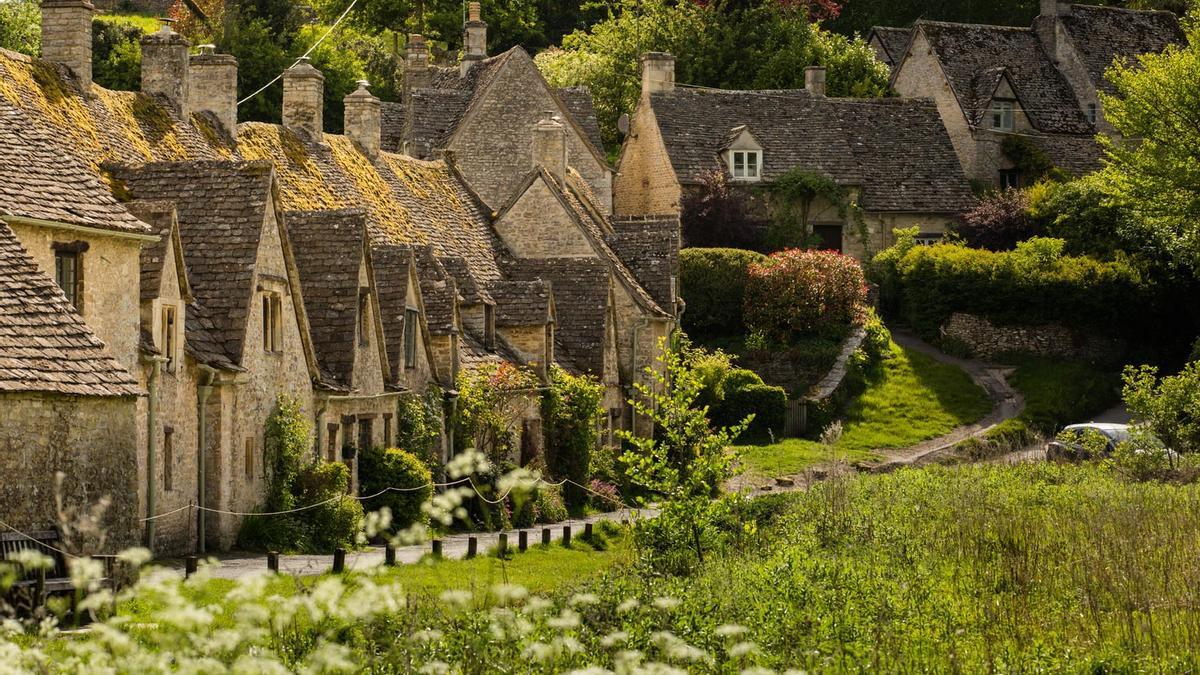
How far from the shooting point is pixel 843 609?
2488 cm

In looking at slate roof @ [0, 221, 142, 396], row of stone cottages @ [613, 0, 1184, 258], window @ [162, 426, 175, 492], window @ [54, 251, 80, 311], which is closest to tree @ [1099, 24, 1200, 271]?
row of stone cottages @ [613, 0, 1184, 258]

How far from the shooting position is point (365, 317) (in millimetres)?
41656

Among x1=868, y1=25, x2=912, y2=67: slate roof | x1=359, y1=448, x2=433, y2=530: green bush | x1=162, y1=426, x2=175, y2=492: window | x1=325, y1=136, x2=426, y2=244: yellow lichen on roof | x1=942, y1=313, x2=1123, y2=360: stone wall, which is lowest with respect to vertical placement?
x1=359, y1=448, x2=433, y2=530: green bush

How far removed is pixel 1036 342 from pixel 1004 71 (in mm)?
20638

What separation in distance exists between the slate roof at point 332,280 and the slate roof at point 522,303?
1070 centimetres

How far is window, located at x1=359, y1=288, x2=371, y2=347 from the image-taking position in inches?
1631

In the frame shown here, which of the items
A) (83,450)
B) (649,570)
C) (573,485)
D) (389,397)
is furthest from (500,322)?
(83,450)

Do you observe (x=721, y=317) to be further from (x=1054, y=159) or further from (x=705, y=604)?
(x=705, y=604)

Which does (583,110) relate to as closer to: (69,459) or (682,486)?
(682,486)

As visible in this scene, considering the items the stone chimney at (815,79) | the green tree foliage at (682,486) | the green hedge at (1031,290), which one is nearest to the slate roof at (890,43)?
the stone chimney at (815,79)

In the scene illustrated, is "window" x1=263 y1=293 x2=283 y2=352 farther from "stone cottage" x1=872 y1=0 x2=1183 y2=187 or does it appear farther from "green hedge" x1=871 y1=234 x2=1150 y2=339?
"stone cottage" x1=872 y1=0 x2=1183 y2=187

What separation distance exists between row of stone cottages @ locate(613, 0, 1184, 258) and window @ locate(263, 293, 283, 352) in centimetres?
4193

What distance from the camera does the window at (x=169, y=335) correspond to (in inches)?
1320

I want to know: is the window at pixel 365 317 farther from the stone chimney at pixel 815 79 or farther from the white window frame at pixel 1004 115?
the white window frame at pixel 1004 115
